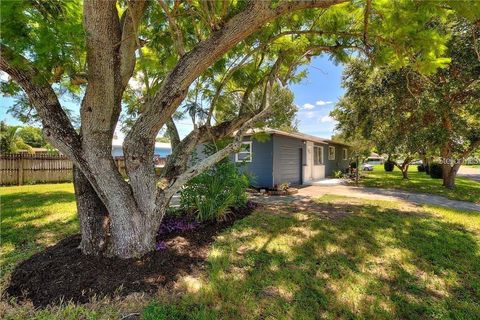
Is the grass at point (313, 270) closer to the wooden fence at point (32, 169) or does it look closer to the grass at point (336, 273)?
the grass at point (336, 273)

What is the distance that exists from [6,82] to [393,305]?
6.12 m

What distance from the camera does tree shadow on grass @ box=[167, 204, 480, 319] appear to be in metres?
2.97

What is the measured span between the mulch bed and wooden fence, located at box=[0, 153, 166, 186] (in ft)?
29.3

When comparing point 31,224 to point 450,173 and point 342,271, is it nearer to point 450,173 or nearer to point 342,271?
point 342,271

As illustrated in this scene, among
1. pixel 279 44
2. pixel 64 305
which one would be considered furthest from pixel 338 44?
pixel 64 305

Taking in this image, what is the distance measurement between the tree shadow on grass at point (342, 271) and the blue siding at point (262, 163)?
19.2ft

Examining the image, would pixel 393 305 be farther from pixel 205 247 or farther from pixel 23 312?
pixel 23 312

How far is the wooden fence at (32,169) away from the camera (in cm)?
1202

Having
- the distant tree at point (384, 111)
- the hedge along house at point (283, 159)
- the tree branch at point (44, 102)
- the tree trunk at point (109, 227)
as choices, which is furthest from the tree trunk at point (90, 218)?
the distant tree at point (384, 111)

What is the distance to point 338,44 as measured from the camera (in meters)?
5.88

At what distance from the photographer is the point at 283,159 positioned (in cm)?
1277

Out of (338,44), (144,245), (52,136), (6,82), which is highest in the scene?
(338,44)

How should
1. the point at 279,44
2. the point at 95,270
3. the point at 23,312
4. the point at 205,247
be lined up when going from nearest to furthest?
1. the point at 23,312
2. the point at 95,270
3. the point at 205,247
4. the point at 279,44

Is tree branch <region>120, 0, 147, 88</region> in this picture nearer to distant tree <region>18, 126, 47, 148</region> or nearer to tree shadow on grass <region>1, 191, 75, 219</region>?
distant tree <region>18, 126, 47, 148</region>
